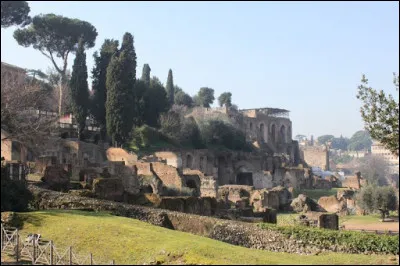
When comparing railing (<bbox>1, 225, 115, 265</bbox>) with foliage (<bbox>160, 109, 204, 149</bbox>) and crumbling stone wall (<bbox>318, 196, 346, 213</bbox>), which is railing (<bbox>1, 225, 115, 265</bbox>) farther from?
foliage (<bbox>160, 109, 204, 149</bbox>)

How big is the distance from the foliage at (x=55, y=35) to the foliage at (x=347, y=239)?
137 feet

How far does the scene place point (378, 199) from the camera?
125 feet

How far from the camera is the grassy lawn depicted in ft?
42.8

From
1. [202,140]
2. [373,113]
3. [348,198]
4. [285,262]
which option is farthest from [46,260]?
[202,140]

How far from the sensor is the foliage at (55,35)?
2160 inches

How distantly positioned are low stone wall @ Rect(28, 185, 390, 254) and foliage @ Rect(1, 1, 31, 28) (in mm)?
30976

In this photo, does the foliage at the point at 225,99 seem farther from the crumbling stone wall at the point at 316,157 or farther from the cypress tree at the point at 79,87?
the cypress tree at the point at 79,87

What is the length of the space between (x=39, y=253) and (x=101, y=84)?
119 feet

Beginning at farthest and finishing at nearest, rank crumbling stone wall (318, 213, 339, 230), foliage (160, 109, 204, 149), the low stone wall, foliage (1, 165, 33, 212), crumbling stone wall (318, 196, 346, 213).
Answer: foliage (160, 109, 204, 149)
crumbling stone wall (318, 196, 346, 213)
crumbling stone wall (318, 213, 339, 230)
foliage (1, 165, 33, 212)
the low stone wall

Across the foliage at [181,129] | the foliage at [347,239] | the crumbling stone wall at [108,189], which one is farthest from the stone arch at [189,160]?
the foliage at [347,239]

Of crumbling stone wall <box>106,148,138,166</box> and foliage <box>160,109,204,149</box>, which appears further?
foliage <box>160,109,204,149</box>

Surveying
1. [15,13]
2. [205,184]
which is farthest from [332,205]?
[15,13]

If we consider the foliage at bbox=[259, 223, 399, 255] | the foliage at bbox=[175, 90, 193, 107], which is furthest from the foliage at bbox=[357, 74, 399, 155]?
the foliage at bbox=[175, 90, 193, 107]

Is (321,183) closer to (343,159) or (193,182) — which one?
(193,182)
